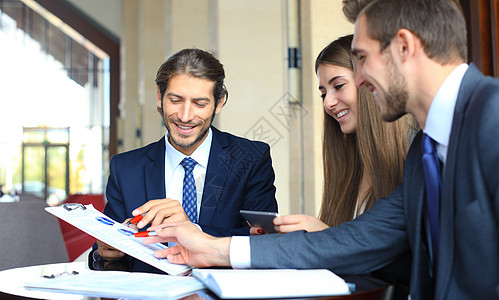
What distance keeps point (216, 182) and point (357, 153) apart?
648 mm

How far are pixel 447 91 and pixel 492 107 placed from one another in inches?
6.0

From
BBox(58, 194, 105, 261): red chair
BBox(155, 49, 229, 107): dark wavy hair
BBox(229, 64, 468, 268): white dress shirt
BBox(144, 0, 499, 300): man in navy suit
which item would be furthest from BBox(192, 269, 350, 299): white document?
BBox(58, 194, 105, 261): red chair

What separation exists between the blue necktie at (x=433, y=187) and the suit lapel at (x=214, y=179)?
4.05 ft

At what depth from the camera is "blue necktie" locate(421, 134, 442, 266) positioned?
122cm

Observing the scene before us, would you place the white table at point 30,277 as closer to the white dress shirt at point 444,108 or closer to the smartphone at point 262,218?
the smartphone at point 262,218

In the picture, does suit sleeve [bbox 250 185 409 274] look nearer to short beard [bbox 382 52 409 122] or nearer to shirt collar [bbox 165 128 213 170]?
short beard [bbox 382 52 409 122]

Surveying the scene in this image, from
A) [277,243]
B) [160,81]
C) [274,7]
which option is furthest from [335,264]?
[274,7]

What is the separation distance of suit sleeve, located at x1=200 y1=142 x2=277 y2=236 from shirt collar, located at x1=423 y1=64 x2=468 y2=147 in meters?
1.25

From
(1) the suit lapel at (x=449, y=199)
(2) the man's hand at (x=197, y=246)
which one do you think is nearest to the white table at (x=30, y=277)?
(2) the man's hand at (x=197, y=246)

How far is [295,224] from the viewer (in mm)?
1465

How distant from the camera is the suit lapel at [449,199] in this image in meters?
1.12

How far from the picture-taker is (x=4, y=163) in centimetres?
1554

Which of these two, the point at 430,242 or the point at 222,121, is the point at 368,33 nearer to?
the point at 430,242

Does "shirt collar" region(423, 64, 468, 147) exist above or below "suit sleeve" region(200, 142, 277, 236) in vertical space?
above
